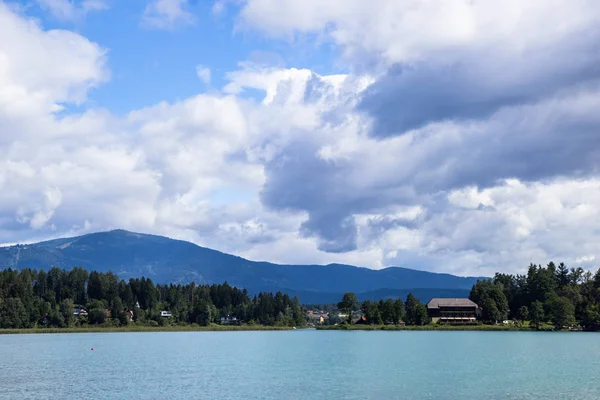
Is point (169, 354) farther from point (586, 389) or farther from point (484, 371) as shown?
point (586, 389)

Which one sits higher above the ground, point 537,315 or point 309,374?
point 537,315

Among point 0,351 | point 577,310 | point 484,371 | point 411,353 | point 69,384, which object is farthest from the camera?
point 577,310

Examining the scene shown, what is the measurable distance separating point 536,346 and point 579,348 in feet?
30.1

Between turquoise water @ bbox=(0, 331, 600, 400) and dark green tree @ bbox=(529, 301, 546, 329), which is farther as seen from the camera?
dark green tree @ bbox=(529, 301, 546, 329)

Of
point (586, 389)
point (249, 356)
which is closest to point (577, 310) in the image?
point (249, 356)

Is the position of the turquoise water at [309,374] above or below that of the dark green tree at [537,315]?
below

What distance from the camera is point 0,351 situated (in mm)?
116875

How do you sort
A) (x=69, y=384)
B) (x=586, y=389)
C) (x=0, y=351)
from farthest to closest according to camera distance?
(x=0, y=351) < (x=69, y=384) < (x=586, y=389)

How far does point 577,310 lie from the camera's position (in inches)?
7618

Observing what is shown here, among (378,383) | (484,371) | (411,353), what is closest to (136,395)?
(378,383)

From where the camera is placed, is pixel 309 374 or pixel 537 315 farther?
pixel 537 315

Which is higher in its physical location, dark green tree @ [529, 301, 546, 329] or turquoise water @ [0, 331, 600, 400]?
dark green tree @ [529, 301, 546, 329]

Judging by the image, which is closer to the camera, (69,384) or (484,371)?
(69,384)

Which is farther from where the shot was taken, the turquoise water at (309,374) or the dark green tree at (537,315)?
the dark green tree at (537,315)
